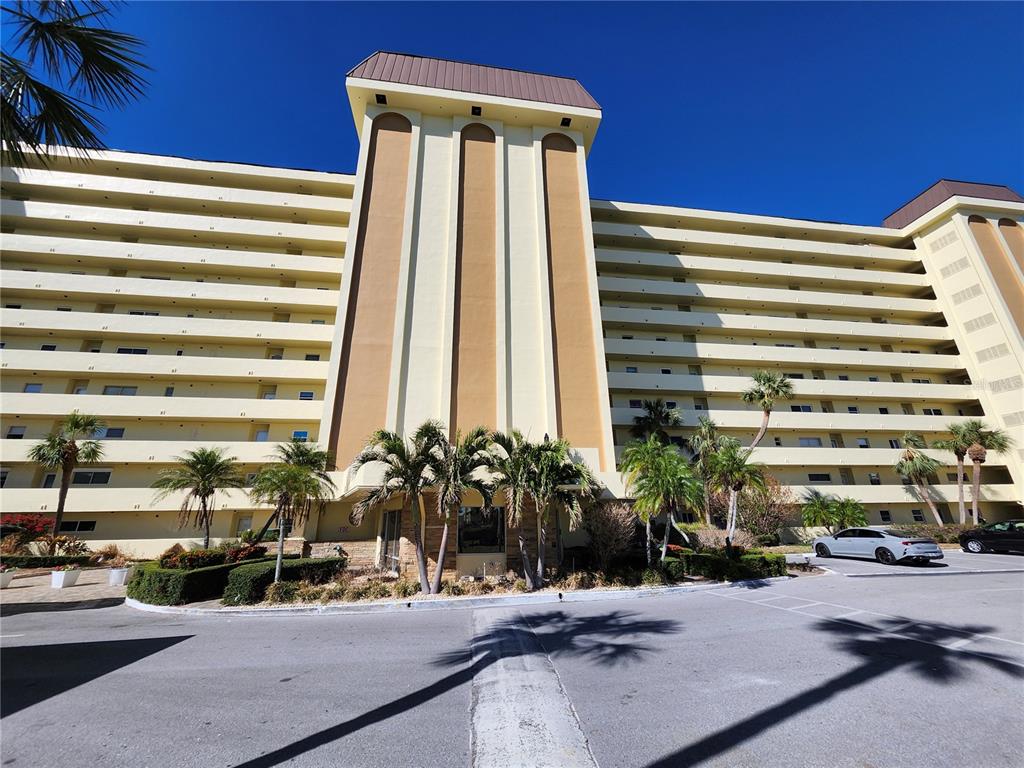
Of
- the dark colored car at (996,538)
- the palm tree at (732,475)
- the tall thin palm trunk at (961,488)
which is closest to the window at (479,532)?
the palm tree at (732,475)

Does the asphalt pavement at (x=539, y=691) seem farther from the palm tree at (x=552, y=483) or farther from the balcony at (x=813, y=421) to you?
the balcony at (x=813, y=421)

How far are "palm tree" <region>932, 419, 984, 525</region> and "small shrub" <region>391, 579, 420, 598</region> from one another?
1612 inches

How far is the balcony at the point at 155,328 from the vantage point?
28141 mm

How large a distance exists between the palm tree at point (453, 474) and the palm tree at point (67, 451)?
23.7 m

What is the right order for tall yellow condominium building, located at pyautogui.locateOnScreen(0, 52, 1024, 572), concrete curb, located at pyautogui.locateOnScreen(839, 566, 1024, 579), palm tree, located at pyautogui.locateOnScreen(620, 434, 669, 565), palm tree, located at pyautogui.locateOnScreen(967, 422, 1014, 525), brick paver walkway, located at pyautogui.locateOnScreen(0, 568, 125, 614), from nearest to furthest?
brick paver walkway, located at pyautogui.locateOnScreen(0, 568, 125, 614)
concrete curb, located at pyautogui.locateOnScreen(839, 566, 1024, 579)
palm tree, located at pyautogui.locateOnScreen(620, 434, 669, 565)
tall yellow condominium building, located at pyautogui.locateOnScreen(0, 52, 1024, 572)
palm tree, located at pyautogui.locateOnScreen(967, 422, 1014, 525)

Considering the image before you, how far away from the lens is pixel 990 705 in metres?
5.48

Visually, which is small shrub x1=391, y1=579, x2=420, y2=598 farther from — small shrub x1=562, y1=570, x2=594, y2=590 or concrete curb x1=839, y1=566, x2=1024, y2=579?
concrete curb x1=839, y1=566, x2=1024, y2=579

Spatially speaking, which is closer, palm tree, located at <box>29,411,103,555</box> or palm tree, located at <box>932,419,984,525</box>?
palm tree, located at <box>29,411,103,555</box>

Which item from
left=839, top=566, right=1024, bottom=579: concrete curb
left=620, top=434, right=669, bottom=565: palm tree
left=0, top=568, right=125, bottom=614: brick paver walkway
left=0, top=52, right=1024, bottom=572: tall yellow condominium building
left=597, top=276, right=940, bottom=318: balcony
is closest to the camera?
left=0, top=568, right=125, bottom=614: brick paver walkway

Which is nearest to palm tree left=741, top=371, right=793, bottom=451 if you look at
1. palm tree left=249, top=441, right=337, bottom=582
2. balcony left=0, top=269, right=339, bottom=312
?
palm tree left=249, top=441, right=337, bottom=582

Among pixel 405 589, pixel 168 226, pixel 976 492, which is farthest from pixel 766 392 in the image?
pixel 168 226

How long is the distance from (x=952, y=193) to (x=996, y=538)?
3524cm

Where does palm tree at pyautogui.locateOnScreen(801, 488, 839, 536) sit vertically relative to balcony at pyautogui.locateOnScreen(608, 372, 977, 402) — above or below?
below

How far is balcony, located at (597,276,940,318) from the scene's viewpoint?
3669 centimetres
